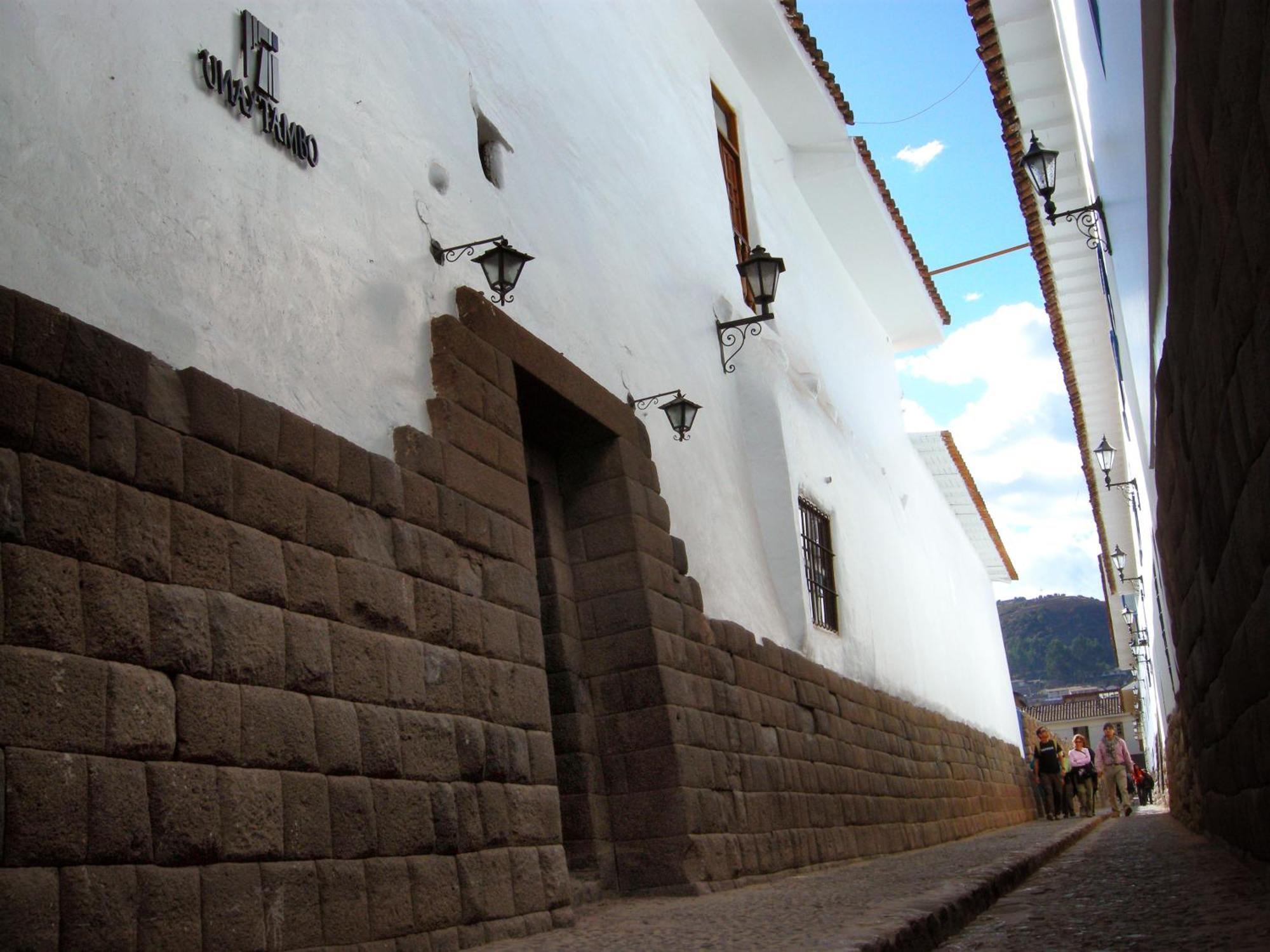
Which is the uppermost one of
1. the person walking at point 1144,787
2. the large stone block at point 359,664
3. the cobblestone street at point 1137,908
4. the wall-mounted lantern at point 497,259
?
the wall-mounted lantern at point 497,259

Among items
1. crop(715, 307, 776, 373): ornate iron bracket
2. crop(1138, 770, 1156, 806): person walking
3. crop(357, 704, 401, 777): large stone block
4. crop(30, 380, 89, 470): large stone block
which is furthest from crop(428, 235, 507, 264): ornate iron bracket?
crop(1138, 770, 1156, 806): person walking

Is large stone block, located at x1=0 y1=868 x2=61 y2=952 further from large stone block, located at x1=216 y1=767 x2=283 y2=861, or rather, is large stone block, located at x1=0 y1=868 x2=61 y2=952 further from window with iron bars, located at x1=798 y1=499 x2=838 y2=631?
window with iron bars, located at x1=798 y1=499 x2=838 y2=631

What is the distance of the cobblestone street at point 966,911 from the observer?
154 inches

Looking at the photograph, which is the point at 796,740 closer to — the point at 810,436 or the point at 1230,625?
the point at 810,436

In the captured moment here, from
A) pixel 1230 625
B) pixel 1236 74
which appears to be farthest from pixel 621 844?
A: pixel 1236 74

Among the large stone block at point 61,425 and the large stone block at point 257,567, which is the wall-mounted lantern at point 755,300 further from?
the large stone block at point 61,425

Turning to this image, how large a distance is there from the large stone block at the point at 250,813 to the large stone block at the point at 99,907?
0.39 meters

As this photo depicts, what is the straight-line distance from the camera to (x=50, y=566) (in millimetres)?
3338

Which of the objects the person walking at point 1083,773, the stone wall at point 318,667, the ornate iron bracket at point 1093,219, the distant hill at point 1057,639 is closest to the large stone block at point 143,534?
the stone wall at point 318,667

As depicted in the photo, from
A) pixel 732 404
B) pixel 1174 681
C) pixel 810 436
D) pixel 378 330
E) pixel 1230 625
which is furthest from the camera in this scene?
pixel 1174 681

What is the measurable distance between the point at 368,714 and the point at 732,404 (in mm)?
5840

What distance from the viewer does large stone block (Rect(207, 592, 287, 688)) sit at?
12.6 ft

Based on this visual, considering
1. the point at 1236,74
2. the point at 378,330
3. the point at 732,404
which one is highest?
the point at 732,404

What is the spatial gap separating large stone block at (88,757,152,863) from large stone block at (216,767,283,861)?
0.31 meters
